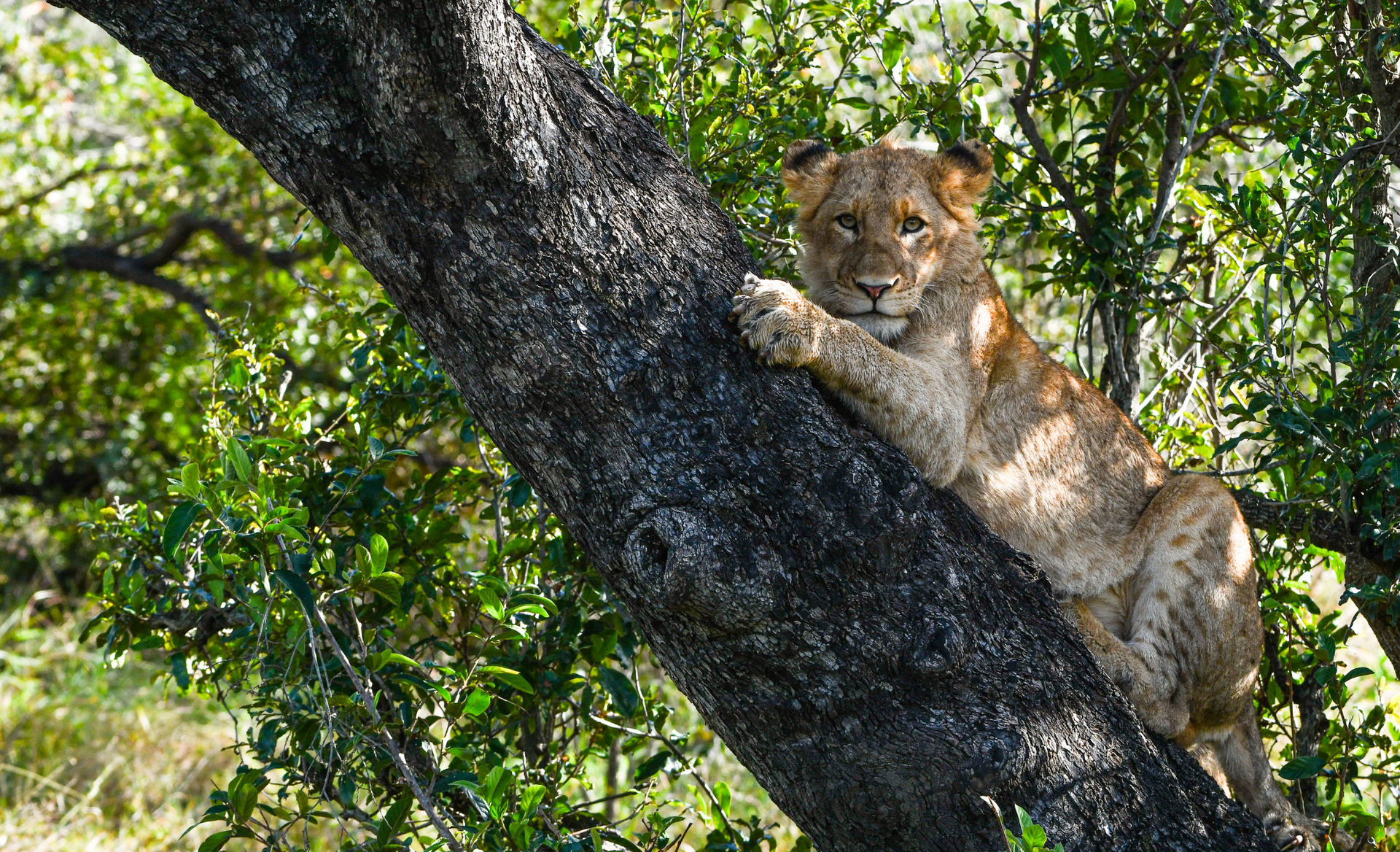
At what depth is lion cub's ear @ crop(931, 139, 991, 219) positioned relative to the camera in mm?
3918

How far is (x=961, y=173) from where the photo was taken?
3.92 metres

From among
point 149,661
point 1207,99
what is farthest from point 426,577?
point 149,661

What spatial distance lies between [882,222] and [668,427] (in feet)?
5.38

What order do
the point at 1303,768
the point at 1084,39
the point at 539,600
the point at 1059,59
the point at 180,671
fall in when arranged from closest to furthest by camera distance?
the point at 539,600
the point at 1303,768
the point at 180,671
the point at 1084,39
the point at 1059,59

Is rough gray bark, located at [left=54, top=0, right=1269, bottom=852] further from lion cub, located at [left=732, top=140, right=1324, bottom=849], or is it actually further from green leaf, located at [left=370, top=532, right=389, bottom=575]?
lion cub, located at [left=732, top=140, right=1324, bottom=849]

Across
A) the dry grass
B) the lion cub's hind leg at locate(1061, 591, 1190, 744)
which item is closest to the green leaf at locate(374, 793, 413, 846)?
the lion cub's hind leg at locate(1061, 591, 1190, 744)

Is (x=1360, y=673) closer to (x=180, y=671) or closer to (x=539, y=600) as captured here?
(x=539, y=600)

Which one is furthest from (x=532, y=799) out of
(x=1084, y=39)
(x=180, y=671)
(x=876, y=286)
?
(x=1084, y=39)

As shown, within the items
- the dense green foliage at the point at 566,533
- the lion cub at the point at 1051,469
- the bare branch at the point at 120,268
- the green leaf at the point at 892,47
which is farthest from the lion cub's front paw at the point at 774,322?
the bare branch at the point at 120,268

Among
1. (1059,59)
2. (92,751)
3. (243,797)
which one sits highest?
(1059,59)

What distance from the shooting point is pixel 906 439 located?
317 cm

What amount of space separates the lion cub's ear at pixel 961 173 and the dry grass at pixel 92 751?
3.83 metres

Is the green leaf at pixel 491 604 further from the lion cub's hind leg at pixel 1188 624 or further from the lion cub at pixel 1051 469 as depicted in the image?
the lion cub's hind leg at pixel 1188 624

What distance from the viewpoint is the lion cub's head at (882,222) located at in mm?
3662
